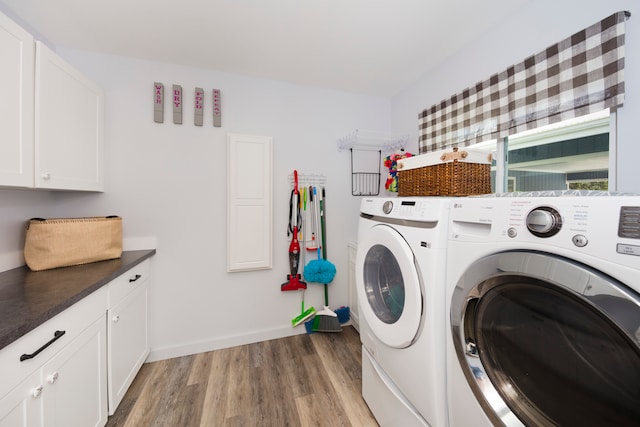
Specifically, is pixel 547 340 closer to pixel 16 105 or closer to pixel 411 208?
pixel 411 208

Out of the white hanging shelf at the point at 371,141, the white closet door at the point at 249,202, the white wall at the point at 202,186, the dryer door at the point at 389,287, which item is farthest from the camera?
the white hanging shelf at the point at 371,141

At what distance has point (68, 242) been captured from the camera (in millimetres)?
1378

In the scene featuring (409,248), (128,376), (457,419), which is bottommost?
(128,376)

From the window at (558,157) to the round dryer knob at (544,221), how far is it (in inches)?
33.4

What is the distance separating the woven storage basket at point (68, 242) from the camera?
1.31 meters

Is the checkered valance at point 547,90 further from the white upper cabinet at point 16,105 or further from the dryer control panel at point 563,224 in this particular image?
the white upper cabinet at point 16,105

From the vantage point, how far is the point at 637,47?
100cm

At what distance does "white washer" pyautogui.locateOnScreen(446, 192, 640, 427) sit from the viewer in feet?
1.70

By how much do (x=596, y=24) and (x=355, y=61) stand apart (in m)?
1.30

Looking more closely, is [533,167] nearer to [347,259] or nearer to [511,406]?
[511,406]

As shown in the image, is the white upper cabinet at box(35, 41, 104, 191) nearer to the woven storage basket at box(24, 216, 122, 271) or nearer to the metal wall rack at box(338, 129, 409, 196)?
the woven storage basket at box(24, 216, 122, 271)


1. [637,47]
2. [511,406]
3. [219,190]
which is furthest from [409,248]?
[219,190]

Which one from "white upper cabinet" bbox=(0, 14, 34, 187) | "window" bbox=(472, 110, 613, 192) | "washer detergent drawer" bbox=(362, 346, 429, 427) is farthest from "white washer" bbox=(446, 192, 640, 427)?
"white upper cabinet" bbox=(0, 14, 34, 187)

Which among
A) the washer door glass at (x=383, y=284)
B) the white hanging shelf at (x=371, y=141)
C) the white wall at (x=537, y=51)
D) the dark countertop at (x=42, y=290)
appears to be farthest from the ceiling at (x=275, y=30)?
the dark countertop at (x=42, y=290)
